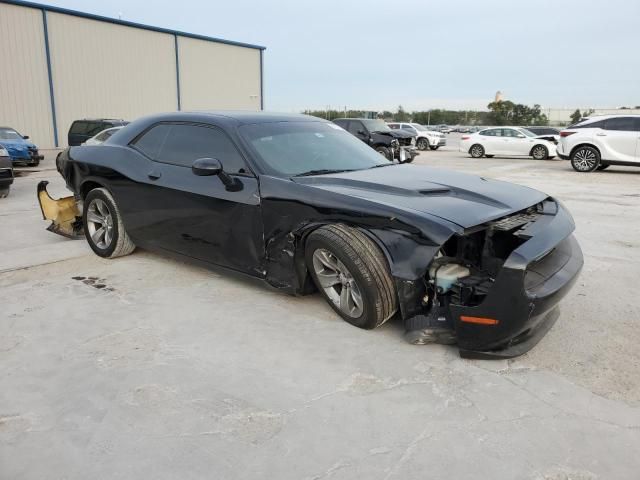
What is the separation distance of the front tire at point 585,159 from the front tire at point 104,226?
13.5 meters

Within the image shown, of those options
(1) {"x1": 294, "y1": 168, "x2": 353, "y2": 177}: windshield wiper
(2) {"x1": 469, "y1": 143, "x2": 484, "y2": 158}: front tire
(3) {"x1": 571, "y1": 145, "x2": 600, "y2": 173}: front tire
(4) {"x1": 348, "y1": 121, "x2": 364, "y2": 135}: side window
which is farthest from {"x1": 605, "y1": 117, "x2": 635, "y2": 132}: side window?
(1) {"x1": 294, "y1": 168, "x2": 353, "y2": 177}: windshield wiper

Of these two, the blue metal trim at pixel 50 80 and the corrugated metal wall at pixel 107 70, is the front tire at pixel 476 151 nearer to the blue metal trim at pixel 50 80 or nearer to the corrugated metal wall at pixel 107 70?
the corrugated metal wall at pixel 107 70

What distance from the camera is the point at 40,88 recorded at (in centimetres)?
2305

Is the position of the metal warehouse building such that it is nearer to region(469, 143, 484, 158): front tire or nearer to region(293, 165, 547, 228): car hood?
region(469, 143, 484, 158): front tire

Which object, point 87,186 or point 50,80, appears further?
point 50,80

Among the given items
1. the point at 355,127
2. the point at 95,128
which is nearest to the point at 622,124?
the point at 355,127

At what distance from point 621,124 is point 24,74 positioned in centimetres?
2300

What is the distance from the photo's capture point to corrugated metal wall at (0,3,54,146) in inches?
850

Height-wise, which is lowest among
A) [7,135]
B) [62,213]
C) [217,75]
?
[62,213]

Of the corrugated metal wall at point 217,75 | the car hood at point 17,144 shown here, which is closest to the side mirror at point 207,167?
the car hood at point 17,144

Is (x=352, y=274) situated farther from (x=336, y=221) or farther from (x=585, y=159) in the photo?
(x=585, y=159)

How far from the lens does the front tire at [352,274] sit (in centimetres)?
315

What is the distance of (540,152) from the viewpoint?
2011 centimetres

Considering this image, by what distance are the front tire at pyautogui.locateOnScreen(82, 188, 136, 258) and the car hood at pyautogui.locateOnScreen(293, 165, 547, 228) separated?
7.25 feet
